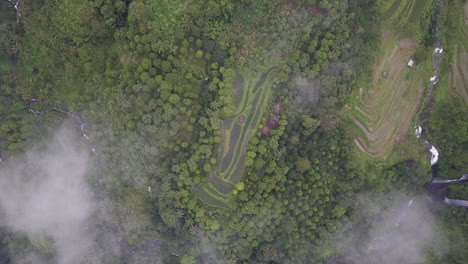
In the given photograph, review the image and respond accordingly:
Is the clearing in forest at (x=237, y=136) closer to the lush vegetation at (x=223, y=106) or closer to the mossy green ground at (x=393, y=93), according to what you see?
the lush vegetation at (x=223, y=106)

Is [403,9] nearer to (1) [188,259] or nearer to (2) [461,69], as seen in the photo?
(2) [461,69]

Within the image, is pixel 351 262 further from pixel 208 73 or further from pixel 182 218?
pixel 208 73

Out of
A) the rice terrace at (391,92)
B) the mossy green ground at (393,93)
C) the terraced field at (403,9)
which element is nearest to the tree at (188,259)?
the mossy green ground at (393,93)

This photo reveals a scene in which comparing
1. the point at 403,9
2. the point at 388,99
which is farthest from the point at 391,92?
the point at 403,9

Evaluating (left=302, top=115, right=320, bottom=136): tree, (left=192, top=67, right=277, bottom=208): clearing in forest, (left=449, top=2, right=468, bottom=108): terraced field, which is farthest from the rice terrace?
(left=192, top=67, right=277, bottom=208): clearing in forest

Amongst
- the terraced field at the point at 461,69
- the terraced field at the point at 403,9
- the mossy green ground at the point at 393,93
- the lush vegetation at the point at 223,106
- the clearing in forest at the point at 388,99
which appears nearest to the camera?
the lush vegetation at the point at 223,106

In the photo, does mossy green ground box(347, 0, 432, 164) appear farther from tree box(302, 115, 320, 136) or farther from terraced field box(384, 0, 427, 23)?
tree box(302, 115, 320, 136)
